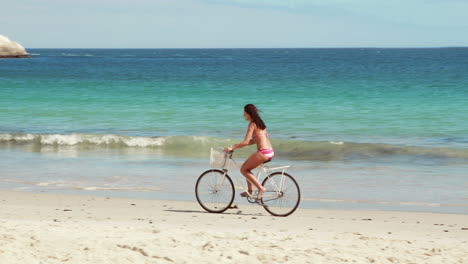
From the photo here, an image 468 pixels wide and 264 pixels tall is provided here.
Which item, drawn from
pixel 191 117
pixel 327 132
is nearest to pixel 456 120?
pixel 327 132

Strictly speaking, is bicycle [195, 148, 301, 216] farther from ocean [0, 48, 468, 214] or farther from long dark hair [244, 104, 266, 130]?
ocean [0, 48, 468, 214]

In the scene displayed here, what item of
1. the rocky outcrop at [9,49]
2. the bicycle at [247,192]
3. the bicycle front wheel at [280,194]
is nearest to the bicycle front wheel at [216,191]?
the bicycle at [247,192]

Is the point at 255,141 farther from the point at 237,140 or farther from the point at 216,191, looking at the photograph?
the point at 237,140

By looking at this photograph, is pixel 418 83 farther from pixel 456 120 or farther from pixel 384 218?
pixel 384 218

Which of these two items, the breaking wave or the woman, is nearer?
the woman

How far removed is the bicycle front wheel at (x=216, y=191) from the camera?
34.9ft

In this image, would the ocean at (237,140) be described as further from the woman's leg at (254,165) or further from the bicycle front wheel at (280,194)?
the woman's leg at (254,165)

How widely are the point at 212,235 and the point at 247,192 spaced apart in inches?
96.5

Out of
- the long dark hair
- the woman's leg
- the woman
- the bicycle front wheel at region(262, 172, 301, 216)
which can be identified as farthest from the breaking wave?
the long dark hair

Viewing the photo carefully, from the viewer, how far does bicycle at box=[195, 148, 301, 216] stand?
33.6 feet

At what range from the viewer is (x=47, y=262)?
659cm

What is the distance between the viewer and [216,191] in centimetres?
1065
